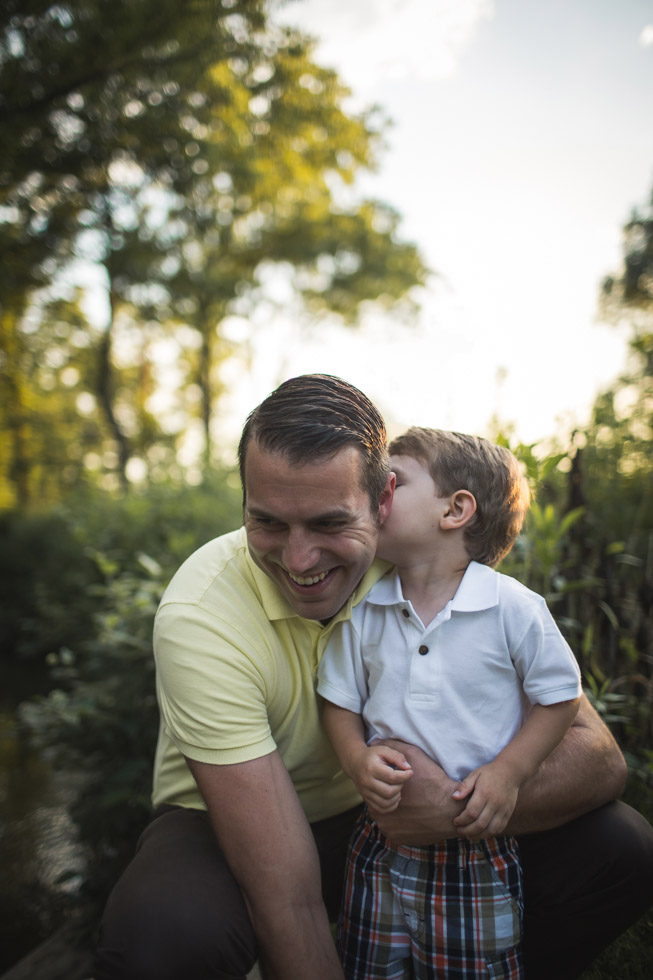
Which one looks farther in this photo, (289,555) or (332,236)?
(332,236)

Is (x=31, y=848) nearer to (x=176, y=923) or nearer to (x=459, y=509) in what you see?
(x=176, y=923)

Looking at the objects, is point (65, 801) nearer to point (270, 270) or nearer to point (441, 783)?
point (441, 783)

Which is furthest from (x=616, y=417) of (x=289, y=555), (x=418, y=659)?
(x=289, y=555)

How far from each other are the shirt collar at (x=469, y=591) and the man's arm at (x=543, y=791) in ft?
1.37

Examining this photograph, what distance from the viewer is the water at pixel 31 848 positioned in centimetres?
308

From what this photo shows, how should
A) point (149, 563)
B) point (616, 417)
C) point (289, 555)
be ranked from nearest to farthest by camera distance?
point (289, 555)
point (149, 563)
point (616, 417)

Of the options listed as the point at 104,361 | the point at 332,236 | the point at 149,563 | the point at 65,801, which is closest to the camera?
the point at 149,563

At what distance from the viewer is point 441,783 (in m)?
1.72

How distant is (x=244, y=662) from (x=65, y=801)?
11.7 ft

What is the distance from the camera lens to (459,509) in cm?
198

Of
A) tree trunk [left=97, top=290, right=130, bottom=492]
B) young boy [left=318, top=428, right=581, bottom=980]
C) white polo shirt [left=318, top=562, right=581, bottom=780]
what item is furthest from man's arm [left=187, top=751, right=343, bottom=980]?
tree trunk [left=97, top=290, right=130, bottom=492]

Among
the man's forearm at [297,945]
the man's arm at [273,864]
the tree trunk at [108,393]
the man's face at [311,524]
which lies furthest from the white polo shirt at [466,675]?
the tree trunk at [108,393]

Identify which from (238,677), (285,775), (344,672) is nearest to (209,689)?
(238,677)

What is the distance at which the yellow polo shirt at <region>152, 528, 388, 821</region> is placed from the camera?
1.67 m
